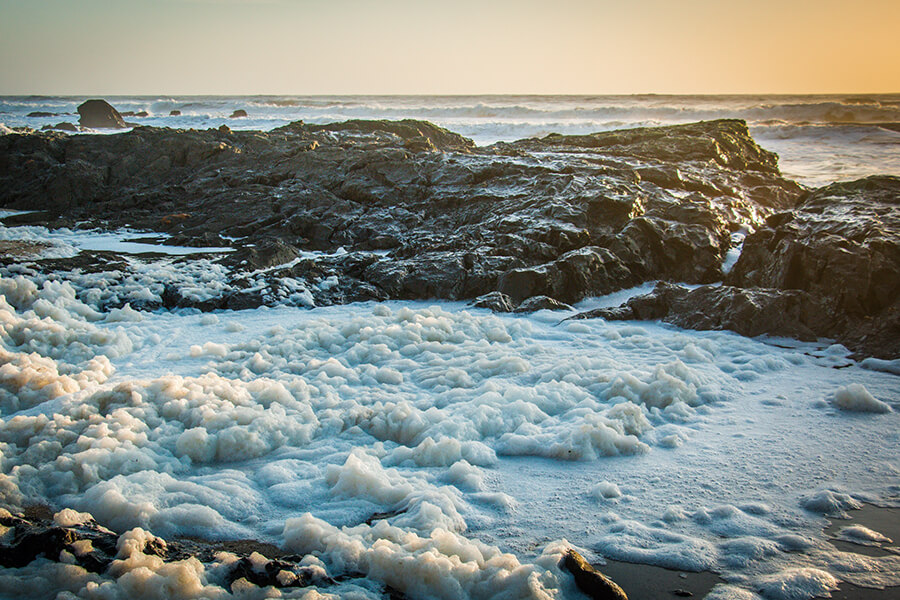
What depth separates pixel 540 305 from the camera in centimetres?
686

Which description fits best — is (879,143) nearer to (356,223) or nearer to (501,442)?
(356,223)

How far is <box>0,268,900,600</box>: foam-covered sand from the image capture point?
8.74ft

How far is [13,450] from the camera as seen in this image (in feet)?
11.6

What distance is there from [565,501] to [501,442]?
752mm

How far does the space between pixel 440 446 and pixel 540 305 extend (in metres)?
3.43

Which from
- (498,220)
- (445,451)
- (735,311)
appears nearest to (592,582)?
(445,451)

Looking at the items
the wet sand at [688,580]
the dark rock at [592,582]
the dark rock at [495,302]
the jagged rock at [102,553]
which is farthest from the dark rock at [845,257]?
the jagged rock at [102,553]

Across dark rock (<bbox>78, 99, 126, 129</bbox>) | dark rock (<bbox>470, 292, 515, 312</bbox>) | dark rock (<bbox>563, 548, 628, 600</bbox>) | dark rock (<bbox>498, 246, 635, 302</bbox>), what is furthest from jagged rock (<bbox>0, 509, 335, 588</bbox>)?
dark rock (<bbox>78, 99, 126, 129</bbox>)

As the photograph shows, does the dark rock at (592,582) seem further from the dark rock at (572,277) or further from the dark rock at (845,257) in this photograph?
the dark rock at (572,277)

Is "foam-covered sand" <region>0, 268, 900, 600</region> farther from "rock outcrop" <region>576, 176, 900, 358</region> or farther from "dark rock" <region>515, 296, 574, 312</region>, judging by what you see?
"dark rock" <region>515, 296, 574, 312</region>

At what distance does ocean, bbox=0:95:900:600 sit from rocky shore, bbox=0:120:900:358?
58 centimetres


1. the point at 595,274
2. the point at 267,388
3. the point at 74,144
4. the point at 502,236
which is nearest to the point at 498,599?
the point at 267,388

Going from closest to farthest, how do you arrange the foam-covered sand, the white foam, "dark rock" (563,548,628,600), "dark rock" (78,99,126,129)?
1. "dark rock" (563,548,628,600)
2. the foam-covered sand
3. the white foam
4. "dark rock" (78,99,126,129)

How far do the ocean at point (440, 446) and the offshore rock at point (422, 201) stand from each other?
1146 millimetres
